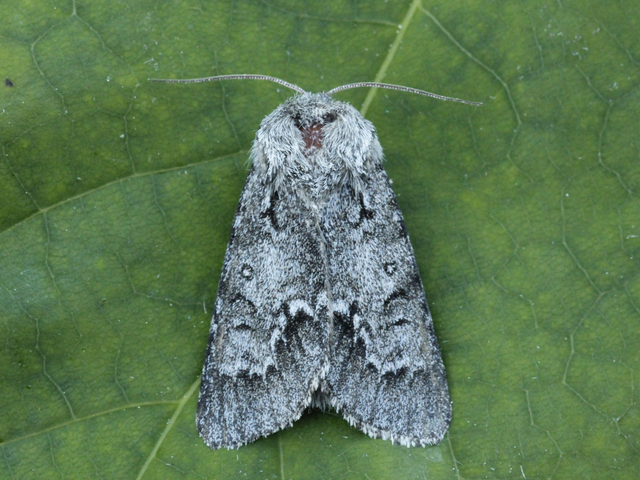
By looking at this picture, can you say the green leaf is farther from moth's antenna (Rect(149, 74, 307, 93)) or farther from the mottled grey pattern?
the mottled grey pattern

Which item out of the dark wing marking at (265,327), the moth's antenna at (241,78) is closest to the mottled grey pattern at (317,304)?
the dark wing marking at (265,327)

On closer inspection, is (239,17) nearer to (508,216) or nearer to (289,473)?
(508,216)

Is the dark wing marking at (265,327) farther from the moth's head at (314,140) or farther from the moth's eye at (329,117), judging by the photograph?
the moth's eye at (329,117)

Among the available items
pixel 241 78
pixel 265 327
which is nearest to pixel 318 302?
pixel 265 327

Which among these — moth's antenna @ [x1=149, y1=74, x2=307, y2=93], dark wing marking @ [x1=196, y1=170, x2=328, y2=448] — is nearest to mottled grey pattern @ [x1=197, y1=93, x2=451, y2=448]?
dark wing marking @ [x1=196, y1=170, x2=328, y2=448]

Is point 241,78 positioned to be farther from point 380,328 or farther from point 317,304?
point 380,328

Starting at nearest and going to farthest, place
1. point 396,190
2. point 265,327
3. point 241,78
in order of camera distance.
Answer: point 265,327 → point 241,78 → point 396,190
